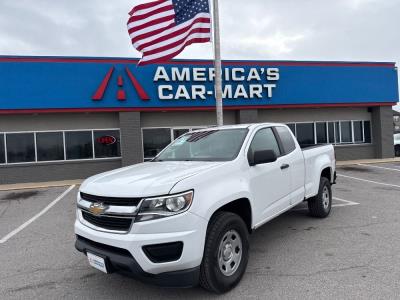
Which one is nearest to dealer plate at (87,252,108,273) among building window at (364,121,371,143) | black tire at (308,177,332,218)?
black tire at (308,177,332,218)

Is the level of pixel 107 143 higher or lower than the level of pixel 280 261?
higher

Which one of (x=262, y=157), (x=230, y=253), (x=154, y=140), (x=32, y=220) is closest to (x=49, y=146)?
(x=154, y=140)

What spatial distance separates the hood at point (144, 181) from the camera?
10.1 feet

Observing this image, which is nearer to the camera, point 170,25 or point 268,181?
point 268,181

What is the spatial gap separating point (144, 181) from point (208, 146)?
4.93ft

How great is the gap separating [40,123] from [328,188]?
12.6 metres

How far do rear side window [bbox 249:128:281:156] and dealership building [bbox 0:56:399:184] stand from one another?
402 inches

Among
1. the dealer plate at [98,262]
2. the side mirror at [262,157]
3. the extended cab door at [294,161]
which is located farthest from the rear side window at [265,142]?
the dealer plate at [98,262]

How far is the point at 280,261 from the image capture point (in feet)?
14.1

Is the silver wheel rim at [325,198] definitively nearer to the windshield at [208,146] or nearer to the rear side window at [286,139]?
the rear side window at [286,139]

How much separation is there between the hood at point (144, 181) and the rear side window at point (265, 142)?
92cm

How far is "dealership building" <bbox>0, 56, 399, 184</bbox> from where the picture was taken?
45.8ft

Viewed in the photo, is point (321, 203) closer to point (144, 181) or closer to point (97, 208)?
point (144, 181)

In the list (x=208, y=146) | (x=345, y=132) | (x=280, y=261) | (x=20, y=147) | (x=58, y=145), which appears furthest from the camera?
(x=345, y=132)
